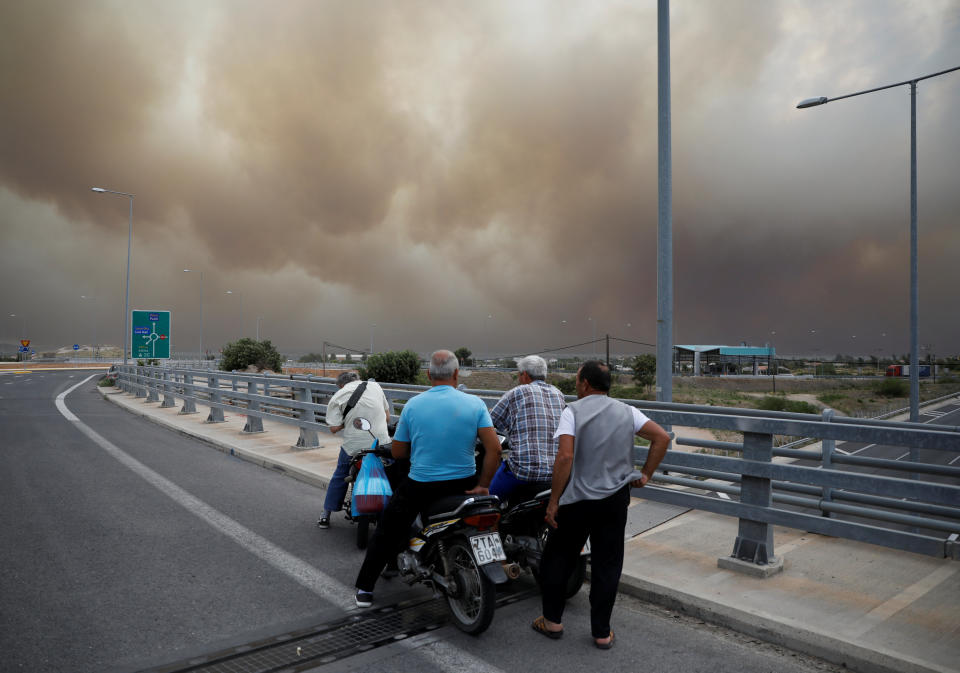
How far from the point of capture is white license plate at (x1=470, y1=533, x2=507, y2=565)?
13.3 feet

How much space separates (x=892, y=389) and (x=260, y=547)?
65.6m

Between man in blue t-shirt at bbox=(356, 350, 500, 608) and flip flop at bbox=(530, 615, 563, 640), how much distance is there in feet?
3.06

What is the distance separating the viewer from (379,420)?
21.4 ft

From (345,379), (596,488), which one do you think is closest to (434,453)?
(596,488)

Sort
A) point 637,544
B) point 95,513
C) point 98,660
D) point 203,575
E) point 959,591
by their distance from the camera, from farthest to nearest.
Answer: point 95,513
point 637,544
point 203,575
point 959,591
point 98,660

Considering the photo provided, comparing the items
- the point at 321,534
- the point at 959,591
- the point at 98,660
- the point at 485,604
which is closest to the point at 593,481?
the point at 485,604

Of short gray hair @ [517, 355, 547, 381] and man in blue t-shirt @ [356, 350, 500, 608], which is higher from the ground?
short gray hair @ [517, 355, 547, 381]

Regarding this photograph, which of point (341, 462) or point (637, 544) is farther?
point (341, 462)

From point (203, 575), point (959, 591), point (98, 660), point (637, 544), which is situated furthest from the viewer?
point (637, 544)

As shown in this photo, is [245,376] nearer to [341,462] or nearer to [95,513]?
[95,513]

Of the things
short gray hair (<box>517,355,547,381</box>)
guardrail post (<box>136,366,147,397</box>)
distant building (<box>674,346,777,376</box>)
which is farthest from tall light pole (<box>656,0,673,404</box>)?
distant building (<box>674,346,777,376</box>)

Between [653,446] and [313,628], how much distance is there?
2649 millimetres

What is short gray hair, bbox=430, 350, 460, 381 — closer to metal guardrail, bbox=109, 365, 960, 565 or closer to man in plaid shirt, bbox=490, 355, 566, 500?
man in plaid shirt, bbox=490, 355, 566, 500

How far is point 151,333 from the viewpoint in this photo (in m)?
33.8
